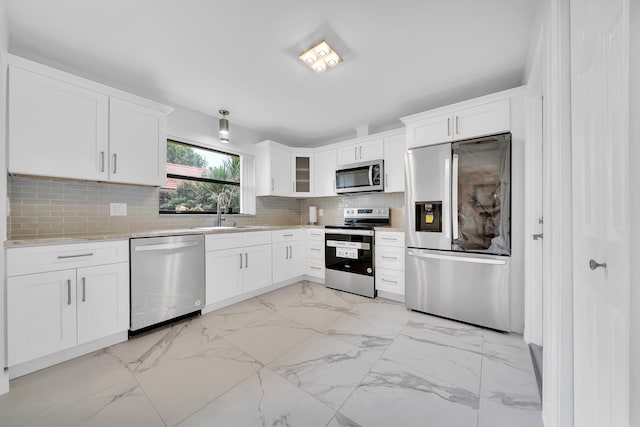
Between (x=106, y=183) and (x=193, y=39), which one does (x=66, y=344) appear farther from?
(x=193, y=39)

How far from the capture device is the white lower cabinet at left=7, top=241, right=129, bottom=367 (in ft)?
5.17

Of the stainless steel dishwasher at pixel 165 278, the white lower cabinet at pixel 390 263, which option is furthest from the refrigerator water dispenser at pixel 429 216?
the stainless steel dishwasher at pixel 165 278

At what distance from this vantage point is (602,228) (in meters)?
0.77

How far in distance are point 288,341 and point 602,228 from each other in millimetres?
1996

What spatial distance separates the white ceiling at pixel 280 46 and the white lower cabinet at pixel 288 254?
1747 mm

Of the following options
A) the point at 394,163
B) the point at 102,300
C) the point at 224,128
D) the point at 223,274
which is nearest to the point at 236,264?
the point at 223,274

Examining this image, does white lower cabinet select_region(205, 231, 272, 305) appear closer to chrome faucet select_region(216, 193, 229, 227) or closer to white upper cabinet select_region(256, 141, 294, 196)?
chrome faucet select_region(216, 193, 229, 227)

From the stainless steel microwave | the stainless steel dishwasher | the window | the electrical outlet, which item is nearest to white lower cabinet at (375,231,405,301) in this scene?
the stainless steel microwave

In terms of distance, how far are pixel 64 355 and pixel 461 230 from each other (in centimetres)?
336

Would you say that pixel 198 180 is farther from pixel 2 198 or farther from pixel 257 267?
pixel 2 198

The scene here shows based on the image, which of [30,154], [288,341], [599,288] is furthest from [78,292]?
[599,288]

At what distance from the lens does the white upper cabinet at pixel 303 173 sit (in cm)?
405

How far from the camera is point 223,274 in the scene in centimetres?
276

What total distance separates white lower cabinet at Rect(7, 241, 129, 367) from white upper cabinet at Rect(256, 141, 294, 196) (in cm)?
201
